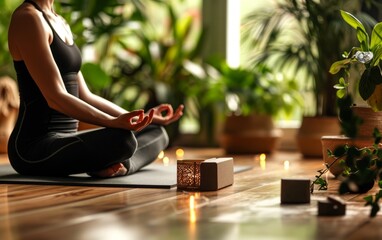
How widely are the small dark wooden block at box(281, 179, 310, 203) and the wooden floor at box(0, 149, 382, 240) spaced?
0.03 m

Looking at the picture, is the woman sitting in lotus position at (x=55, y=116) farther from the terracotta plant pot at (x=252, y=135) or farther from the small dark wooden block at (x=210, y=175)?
the terracotta plant pot at (x=252, y=135)

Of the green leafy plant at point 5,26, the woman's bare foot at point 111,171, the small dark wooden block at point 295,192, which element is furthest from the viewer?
the green leafy plant at point 5,26

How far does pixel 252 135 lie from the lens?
491 centimetres

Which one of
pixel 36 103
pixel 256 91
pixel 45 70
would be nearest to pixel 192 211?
pixel 45 70

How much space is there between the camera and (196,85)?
5.29 m

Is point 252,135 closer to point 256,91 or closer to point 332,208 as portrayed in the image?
point 256,91

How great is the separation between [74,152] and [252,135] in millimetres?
2094

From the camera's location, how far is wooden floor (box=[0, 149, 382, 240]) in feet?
5.94

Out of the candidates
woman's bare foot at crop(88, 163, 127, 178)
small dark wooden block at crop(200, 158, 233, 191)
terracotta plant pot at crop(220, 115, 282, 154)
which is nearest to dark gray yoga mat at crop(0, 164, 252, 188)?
woman's bare foot at crop(88, 163, 127, 178)

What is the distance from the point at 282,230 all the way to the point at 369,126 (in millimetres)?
1375

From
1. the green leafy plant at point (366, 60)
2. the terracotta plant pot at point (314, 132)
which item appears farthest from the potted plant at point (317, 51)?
the green leafy plant at point (366, 60)

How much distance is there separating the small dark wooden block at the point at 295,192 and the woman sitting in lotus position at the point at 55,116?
0.62 meters

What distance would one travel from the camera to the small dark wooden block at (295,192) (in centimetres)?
238

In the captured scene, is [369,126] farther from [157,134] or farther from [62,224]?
[62,224]
